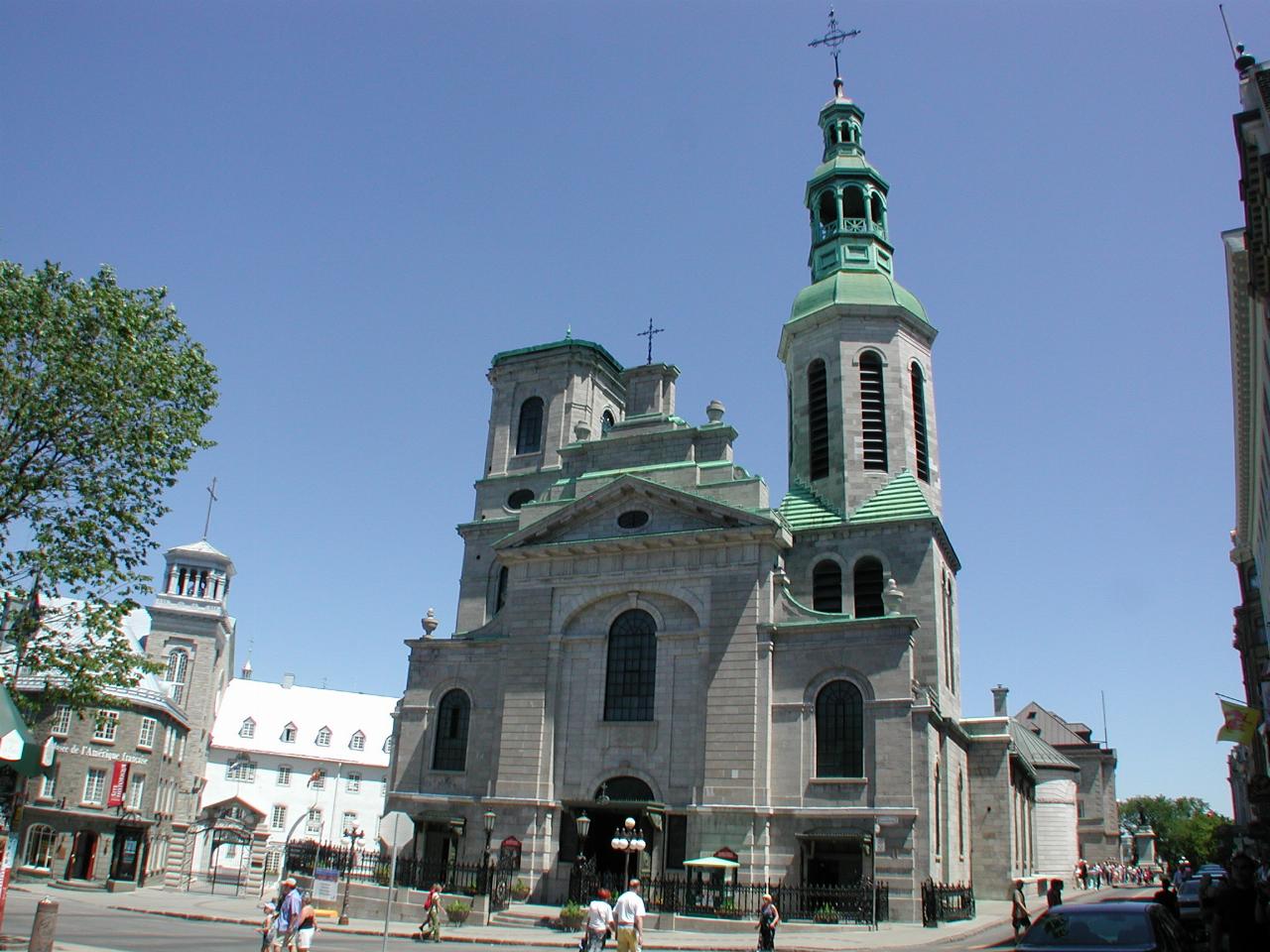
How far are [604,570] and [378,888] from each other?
1301cm

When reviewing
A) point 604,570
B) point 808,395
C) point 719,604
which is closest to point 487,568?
point 604,570

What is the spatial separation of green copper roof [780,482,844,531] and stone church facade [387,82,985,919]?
0.29 ft

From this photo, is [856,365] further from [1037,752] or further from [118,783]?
[118,783]

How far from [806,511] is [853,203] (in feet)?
53.8

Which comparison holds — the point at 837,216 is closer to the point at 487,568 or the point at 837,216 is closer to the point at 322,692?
the point at 487,568

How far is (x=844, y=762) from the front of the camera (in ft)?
106

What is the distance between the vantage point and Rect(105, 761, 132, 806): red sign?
4609 cm

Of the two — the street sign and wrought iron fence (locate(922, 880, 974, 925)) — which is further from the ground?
the street sign

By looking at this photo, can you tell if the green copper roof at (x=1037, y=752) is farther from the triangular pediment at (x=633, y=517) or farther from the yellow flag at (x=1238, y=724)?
the triangular pediment at (x=633, y=517)

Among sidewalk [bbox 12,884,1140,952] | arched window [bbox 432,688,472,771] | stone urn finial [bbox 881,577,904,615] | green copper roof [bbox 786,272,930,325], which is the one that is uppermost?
green copper roof [bbox 786,272,930,325]

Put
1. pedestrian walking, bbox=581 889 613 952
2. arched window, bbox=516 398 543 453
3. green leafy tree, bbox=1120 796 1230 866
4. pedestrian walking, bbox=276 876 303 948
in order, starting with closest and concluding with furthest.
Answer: pedestrian walking, bbox=276 876 303 948, pedestrian walking, bbox=581 889 613 952, arched window, bbox=516 398 543 453, green leafy tree, bbox=1120 796 1230 866

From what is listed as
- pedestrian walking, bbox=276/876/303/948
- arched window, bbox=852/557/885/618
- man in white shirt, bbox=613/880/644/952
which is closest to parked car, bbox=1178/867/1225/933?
man in white shirt, bbox=613/880/644/952

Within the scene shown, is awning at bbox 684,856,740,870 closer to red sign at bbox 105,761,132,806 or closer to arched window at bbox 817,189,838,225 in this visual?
red sign at bbox 105,761,132,806

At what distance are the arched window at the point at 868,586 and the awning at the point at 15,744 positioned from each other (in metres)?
28.2
